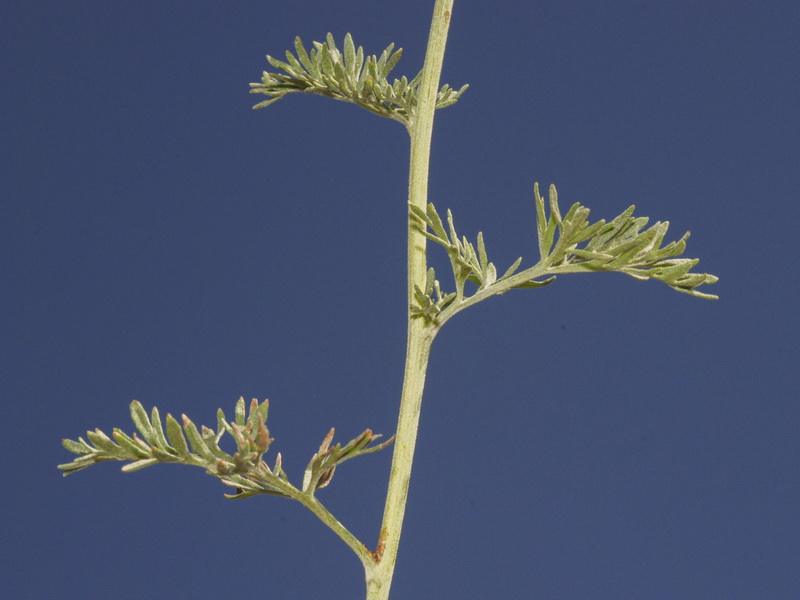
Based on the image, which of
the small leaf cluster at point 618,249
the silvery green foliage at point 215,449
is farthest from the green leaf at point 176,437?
the small leaf cluster at point 618,249

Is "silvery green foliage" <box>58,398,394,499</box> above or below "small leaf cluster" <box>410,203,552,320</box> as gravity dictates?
below

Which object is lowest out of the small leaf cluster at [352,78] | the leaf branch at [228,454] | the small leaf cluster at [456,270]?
the leaf branch at [228,454]

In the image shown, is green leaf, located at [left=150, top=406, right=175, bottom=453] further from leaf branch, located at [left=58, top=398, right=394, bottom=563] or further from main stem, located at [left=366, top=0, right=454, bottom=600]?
main stem, located at [left=366, top=0, right=454, bottom=600]

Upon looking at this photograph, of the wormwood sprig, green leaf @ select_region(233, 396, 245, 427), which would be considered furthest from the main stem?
green leaf @ select_region(233, 396, 245, 427)

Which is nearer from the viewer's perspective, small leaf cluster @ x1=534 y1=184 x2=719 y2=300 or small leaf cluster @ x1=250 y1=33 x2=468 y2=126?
small leaf cluster @ x1=534 y1=184 x2=719 y2=300

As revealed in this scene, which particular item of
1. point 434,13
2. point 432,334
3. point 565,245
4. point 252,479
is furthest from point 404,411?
point 434,13

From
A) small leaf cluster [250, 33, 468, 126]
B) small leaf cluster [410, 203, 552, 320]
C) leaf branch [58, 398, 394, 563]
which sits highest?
small leaf cluster [250, 33, 468, 126]

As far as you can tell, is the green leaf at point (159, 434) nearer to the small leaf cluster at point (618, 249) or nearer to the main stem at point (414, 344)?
the main stem at point (414, 344)
